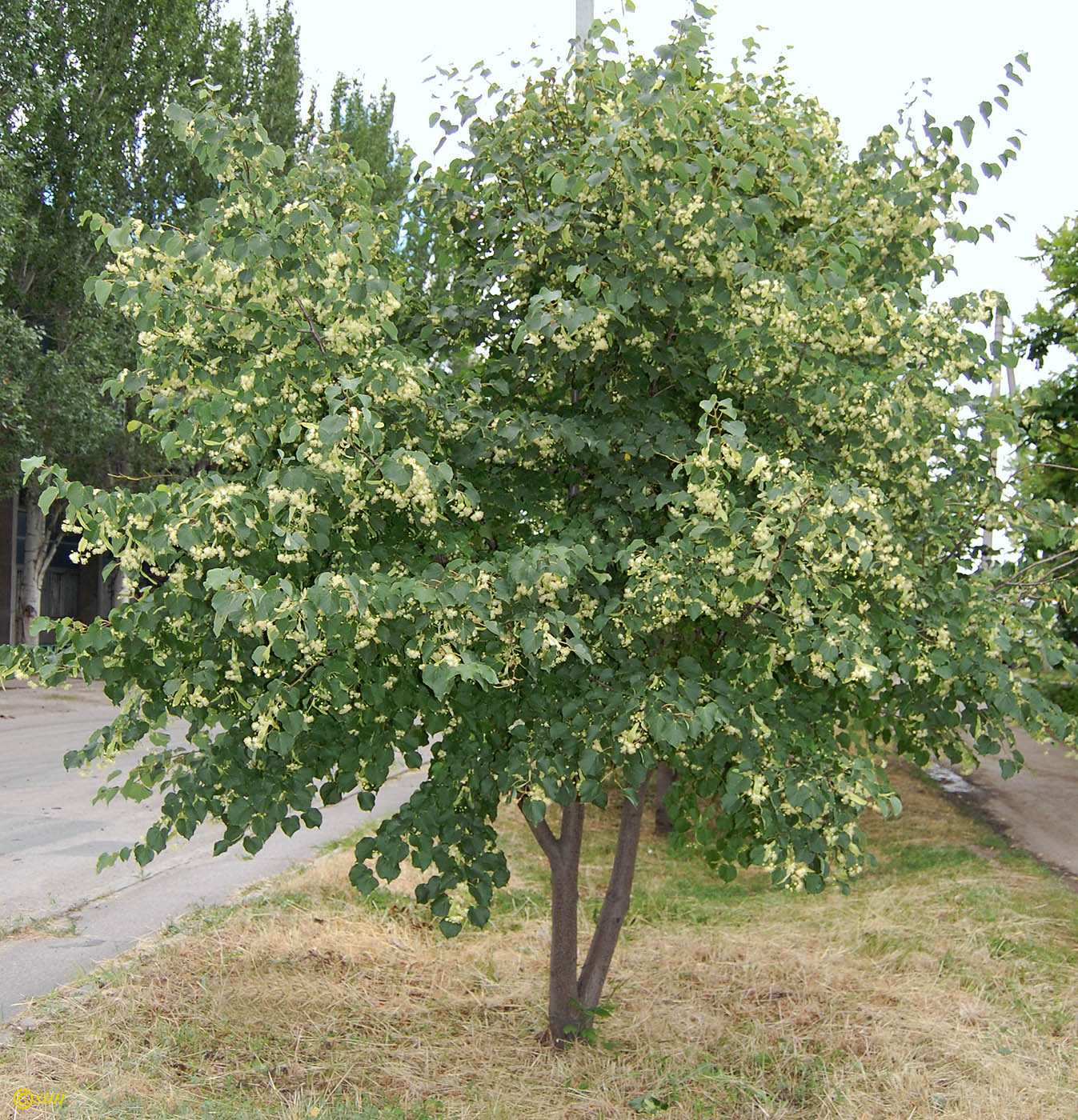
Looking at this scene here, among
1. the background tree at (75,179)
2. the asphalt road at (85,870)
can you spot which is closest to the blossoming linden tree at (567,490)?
the asphalt road at (85,870)

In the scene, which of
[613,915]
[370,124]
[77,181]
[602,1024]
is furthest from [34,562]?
[613,915]

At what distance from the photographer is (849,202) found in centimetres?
468

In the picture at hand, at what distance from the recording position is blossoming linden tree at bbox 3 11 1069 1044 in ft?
11.4

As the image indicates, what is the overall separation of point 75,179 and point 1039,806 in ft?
70.9

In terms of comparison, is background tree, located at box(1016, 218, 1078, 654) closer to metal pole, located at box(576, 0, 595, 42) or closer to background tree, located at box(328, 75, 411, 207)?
metal pole, located at box(576, 0, 595, 42)

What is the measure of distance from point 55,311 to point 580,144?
874 inches

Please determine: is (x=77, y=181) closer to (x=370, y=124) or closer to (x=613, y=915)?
(x=370, y=124)

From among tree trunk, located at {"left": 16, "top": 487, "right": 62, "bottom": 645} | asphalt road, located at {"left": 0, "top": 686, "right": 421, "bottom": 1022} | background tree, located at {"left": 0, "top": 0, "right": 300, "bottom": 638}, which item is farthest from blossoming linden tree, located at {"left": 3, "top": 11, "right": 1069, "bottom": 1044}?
tree trunk, located at {"left": 16, "top": 487, "right": 62, "bottom": 645}

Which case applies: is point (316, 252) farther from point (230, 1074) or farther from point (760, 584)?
point (230, 1074)

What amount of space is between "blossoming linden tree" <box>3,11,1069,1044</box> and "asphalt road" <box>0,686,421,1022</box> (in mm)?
1616

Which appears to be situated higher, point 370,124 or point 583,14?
point 370,124

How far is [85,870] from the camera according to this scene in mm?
8727

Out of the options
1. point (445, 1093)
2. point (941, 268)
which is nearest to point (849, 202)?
point (941, 268)

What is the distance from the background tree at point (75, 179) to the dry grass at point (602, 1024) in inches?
628
